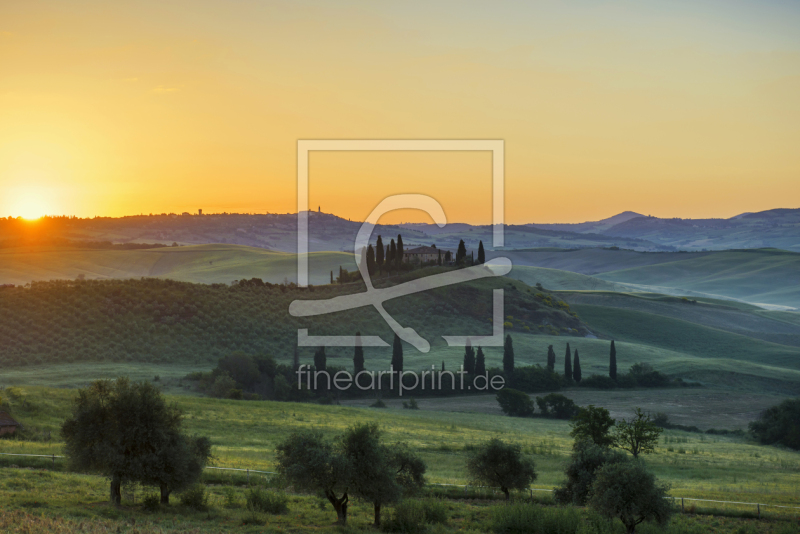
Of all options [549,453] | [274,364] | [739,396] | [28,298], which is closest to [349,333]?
[274,364]

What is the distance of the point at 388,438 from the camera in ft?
127

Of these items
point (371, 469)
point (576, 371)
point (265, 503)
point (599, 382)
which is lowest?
point (599, 382)

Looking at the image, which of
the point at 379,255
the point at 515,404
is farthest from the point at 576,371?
the point at 379,255

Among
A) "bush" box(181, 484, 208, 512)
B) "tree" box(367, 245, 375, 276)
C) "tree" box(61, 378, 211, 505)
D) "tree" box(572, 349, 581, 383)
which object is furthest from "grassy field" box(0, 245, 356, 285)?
"bush" box(181, 484, 208, 512)

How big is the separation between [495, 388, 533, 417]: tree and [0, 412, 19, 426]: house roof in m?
38.0

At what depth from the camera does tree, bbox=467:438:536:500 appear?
87.5ft

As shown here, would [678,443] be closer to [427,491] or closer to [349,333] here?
[427,491]

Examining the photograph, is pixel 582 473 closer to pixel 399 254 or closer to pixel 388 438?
pixel 388 438

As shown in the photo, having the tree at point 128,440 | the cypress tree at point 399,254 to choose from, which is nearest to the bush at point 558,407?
the tree at point 128,440

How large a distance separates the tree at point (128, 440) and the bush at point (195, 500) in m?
0.33

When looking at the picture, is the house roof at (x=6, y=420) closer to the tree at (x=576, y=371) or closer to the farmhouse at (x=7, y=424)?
the farmhouse at (x=7, y=424)

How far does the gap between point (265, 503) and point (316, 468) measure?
8.27 ft

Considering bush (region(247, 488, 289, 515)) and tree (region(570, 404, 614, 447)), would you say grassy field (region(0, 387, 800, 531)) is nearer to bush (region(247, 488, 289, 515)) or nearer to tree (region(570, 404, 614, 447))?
bush (region(247, 488, 289, 515))

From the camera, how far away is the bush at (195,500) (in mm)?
22509
